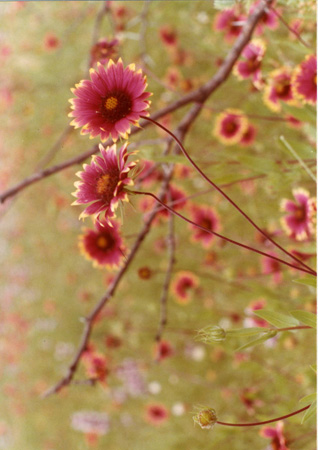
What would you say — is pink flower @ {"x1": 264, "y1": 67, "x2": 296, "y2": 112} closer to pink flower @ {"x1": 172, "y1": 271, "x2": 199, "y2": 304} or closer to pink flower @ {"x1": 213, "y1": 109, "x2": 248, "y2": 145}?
pink flower @ {"x1": 213, "y1": 109, "x2": 248, "y2": 145}

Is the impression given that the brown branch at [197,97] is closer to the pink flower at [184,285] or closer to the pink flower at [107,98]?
the pink flower at [107,98]

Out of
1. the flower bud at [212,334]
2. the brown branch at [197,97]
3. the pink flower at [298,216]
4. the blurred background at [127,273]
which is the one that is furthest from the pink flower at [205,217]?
the flower bud at [212,334]

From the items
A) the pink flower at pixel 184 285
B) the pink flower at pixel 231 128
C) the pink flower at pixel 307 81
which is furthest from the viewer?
the pink flower at pixel 184 285

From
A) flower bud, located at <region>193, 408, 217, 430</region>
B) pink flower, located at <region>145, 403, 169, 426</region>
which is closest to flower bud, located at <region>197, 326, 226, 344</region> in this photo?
flower bud, located at <region>193, 408, 217, 430</region>

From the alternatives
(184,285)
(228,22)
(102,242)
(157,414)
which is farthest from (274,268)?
(157,414)

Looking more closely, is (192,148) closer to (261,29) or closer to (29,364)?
(261,29)

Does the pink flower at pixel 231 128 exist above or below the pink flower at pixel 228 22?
below

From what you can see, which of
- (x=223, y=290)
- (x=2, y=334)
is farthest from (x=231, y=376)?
(x=2, y=334)
